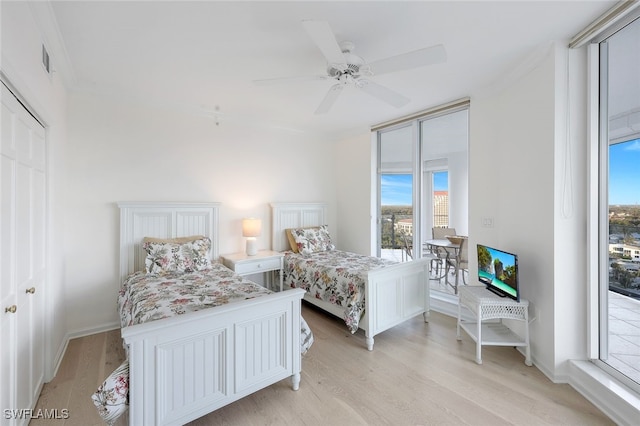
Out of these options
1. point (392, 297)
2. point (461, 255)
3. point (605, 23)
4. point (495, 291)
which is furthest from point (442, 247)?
point (605, 23)

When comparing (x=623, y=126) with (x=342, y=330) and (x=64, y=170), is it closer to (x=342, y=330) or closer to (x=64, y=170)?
(x=342, y=330)

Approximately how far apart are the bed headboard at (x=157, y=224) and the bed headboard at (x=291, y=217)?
0.87m

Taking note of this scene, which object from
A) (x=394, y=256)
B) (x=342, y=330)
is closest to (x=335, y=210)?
(x=394, y=256)

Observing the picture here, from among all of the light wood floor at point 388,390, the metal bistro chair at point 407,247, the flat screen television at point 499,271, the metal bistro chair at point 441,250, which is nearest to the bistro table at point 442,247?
the metal bistro chair at point 441,250

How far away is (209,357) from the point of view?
171cm

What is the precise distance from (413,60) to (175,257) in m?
2.79

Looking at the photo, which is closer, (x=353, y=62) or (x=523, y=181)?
(x=353, y=62)

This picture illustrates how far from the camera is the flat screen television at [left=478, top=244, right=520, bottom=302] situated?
240 cm

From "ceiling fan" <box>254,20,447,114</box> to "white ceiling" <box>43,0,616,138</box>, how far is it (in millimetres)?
229

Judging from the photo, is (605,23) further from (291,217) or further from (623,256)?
(291,217)

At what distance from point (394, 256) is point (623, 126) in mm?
2926

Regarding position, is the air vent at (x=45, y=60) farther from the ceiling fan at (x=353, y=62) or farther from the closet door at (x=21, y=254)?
the ceiling fan at (x=353, y=62)

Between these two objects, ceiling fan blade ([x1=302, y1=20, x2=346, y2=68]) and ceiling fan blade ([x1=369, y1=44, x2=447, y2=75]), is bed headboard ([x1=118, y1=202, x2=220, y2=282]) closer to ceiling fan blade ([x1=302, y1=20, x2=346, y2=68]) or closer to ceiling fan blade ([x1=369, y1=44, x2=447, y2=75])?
ceiling fan blade ([x1=302, y1=20, x2=346, y2=68])

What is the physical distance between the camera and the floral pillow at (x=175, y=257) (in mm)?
2898
